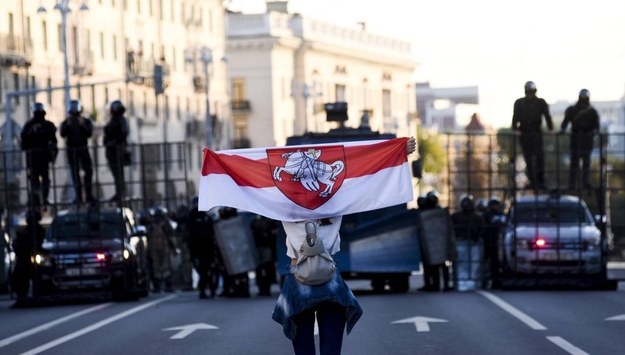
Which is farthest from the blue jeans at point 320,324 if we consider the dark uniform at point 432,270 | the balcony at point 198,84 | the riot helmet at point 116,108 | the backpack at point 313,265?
the balcony at point 198,84

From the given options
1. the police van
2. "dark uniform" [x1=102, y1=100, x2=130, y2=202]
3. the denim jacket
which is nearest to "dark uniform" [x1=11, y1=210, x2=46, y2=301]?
"dark uniform" [x1=102, y1=100, x2=130, y2=202]

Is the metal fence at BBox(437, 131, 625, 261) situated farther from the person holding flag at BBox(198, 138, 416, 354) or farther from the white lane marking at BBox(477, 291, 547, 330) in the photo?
the person holding flag at BBox(198, 138, 416, 354)

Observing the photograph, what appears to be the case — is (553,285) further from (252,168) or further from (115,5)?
(115,5)

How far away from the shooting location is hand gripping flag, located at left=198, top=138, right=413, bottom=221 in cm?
1378

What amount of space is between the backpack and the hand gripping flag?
0.48 m

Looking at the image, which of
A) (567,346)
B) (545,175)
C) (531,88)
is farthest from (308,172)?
(545,175)

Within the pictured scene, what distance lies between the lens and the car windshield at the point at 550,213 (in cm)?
3297

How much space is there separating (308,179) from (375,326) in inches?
352

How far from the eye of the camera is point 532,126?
32375 millimetres

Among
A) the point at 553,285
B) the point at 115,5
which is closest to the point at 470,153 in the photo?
the point at 553,285

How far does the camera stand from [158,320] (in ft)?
82.5

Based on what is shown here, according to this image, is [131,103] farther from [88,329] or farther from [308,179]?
[308,179]

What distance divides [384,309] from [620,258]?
40.6 feet

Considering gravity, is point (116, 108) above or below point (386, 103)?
below
